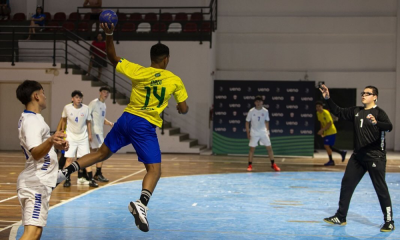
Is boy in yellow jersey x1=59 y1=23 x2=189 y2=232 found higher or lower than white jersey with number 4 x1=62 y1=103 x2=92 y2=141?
higher

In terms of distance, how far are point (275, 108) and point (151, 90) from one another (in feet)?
45.5

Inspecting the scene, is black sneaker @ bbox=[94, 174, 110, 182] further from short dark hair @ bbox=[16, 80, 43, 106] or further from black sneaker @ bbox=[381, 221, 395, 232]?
short dark hair @ bbox=[16, 80, 43, 106]

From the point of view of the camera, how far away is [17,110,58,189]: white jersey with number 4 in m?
4.52

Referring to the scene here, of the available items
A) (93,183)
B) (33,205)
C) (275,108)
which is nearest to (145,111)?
(33,205)

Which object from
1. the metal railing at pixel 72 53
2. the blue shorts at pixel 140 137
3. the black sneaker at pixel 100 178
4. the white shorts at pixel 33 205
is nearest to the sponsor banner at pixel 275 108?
the metal railing at pixel 72 53

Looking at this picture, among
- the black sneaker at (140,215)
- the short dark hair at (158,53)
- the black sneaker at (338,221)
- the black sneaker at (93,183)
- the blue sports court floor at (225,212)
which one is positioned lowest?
the black sneaker at (93,183)

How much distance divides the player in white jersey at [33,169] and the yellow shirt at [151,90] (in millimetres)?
1339

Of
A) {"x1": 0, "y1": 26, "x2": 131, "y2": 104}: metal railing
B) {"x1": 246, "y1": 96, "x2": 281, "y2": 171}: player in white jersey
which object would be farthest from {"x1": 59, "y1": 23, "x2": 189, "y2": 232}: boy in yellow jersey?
{"x1": 0, "y1": 26, "x2": 131, "y2": 104}: metal railing

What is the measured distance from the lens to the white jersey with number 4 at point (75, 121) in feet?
35.6

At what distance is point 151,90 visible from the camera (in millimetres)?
5852

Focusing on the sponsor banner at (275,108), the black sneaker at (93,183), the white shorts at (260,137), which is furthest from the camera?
the sponsor banner at (275,108)

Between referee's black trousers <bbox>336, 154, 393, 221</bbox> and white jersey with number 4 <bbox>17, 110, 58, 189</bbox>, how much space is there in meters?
4.29

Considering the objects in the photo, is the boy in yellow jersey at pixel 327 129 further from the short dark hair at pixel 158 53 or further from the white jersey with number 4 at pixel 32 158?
the white jersey with number 4 at pixel 32 158

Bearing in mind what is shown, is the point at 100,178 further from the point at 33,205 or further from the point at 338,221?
the point at 33,205
